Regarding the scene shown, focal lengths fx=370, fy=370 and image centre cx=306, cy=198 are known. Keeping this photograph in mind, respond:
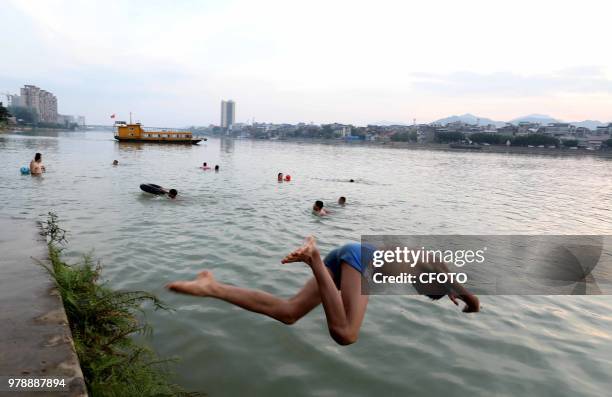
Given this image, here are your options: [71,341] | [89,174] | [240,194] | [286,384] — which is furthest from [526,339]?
[89,174]

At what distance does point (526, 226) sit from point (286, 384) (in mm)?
15026

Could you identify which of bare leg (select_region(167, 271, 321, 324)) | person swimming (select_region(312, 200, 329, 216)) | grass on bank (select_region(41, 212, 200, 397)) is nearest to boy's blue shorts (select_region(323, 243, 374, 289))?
bare leg (select_region(167, 271, 321, 324))

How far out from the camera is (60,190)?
1875 cm

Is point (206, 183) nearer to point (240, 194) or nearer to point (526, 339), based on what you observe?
point (240, 194)

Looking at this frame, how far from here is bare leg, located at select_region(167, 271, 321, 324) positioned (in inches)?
145

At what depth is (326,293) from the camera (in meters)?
3.65

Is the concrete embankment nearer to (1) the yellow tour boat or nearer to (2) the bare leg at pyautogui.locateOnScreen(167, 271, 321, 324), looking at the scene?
(2) the bare leg at pyautogui.locateOnScreen(167, 271, 321, 324)

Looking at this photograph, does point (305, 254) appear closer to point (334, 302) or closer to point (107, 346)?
point (334, 302)

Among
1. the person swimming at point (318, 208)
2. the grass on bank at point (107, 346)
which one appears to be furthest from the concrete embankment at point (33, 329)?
the person swimming at point (318, 208)

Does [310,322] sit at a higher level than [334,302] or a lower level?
lower

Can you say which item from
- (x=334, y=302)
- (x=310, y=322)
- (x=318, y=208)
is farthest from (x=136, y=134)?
(x=334, y=302)

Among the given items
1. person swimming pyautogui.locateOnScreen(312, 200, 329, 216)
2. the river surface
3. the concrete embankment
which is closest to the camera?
the concrete embankment

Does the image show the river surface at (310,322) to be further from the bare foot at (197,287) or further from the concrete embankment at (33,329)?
the bare foot at (197,287)

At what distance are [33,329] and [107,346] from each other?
822 mm
